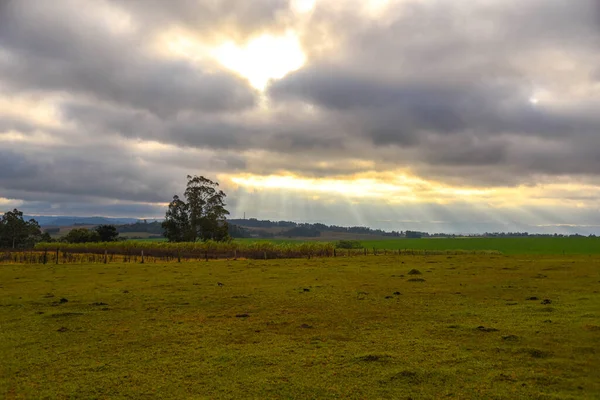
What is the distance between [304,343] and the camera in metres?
13.5

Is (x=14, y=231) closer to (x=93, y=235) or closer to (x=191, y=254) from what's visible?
(x=93, y=235)

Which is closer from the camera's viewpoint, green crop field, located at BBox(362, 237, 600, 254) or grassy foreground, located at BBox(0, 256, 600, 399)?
grassy foreground, located at BBox(0, 256, 600, 399)

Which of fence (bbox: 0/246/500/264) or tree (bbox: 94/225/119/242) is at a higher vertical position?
tree (bbox: 94/225/119/242)

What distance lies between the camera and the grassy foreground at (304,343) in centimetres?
971

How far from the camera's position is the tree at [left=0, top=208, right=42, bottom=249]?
343 feet

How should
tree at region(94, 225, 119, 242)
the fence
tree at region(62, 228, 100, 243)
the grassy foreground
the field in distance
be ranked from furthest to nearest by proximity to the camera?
1. tree at region(94, 225, 119, 242)
2. tree at region(62, 228, 100, 243)
3. the field in distance
4. the fence
5. the grassy foreground

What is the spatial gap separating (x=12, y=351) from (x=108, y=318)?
500 cm

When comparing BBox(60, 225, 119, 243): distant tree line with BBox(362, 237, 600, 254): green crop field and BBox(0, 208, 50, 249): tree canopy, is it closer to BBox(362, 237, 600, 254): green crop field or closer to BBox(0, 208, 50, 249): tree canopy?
BBox(0, 208, 50, 249): tree canopy

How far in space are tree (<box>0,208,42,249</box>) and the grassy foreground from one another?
95.4 m

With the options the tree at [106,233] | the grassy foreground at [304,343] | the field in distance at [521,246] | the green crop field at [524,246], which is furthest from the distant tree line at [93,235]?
the grassy foreground at [304,343]

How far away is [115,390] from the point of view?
9.59 meters

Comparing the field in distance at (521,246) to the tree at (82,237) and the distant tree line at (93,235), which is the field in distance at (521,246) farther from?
the tree at (82,237)

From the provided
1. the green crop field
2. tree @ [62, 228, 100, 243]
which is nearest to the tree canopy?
tree @ [62, 228, 100, 243]

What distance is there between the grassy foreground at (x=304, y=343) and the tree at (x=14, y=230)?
95.4m
